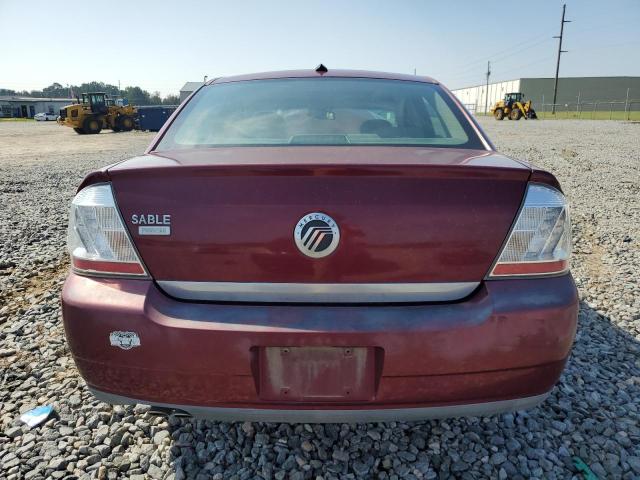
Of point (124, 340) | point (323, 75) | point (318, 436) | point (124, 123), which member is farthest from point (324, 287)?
point (124, 123)

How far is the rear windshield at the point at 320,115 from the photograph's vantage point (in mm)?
2033

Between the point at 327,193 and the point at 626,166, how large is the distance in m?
11.1

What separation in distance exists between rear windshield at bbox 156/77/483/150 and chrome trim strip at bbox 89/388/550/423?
1042 mm

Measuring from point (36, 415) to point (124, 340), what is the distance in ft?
3.60

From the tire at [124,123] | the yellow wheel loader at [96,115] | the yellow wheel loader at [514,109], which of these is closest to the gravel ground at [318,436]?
the yellow wheel loader at [96,115]

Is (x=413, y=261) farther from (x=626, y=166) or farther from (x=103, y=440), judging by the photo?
(x=626, y=166)

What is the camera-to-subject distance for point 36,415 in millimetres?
2141

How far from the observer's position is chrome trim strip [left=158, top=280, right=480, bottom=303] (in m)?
1.44

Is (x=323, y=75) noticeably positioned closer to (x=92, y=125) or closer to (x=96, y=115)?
(x=92, y=125)

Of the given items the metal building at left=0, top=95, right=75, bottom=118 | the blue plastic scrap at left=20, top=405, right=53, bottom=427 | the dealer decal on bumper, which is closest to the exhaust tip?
the dealer decal on bumper

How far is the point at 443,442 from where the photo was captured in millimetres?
1967

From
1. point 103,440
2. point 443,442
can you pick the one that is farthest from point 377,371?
point 103,440

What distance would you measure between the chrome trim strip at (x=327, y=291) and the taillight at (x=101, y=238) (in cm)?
16

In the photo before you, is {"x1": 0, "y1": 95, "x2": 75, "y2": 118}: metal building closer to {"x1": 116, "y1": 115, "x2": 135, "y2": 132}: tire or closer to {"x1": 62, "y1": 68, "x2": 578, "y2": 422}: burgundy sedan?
{"x1": 116, "y1": 115, "x2": 135, "y2": 132}: tire
